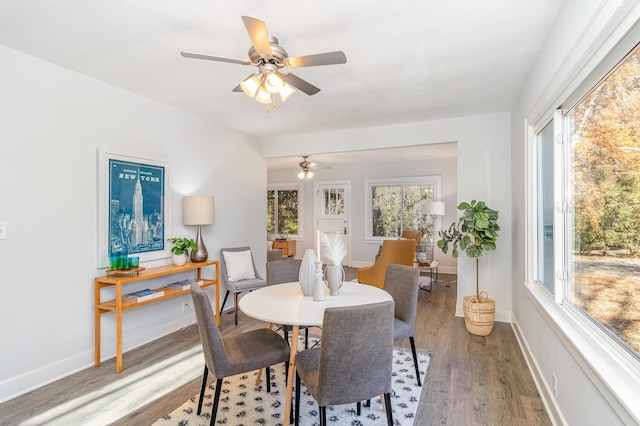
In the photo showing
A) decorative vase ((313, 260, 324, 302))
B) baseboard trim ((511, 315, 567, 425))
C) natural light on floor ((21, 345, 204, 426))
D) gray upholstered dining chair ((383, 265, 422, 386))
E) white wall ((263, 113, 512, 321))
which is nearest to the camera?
baseboard trim ((511, 315, 567, 425))

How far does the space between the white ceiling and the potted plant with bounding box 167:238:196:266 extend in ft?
4.75

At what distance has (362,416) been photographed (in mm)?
2176

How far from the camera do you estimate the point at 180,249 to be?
140 inches

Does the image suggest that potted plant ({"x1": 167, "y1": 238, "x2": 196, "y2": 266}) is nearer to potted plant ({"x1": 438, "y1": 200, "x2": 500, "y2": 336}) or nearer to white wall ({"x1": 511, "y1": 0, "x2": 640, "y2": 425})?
potted plant ({"x1": 438, "y1": 200, "x2": 500, "y2": 336})

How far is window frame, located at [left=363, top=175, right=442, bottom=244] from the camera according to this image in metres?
7.14

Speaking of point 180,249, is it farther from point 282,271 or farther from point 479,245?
point 479,245

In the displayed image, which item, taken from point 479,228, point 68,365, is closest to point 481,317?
point 479,228

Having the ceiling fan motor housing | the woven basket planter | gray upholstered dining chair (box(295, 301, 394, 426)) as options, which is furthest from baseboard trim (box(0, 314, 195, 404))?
the woven basket planter

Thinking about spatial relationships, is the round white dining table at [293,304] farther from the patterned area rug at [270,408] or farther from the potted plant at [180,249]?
the potted plant at [180,249]

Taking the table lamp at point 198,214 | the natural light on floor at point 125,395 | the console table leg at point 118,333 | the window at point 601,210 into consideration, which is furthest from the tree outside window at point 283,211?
the window at point 601,210

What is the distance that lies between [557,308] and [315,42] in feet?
7.65

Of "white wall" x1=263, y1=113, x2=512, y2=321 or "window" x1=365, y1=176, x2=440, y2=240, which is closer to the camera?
"white wall" x1=263, y1=113, x2=512, y2=321

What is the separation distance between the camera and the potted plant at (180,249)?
3.55m

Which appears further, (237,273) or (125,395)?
(237,273)
